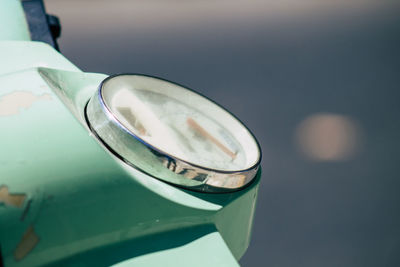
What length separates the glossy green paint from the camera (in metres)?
0.35

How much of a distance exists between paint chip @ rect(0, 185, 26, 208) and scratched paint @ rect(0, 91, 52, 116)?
0.08 metres

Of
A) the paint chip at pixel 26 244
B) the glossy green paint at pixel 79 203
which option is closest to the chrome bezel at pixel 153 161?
the glossy green paint at pixel 79 203

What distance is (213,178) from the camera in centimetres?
44

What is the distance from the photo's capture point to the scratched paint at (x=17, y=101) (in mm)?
404

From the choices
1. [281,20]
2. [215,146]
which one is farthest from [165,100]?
[281,20]

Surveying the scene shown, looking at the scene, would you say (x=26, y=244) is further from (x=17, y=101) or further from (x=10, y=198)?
(x=17, y=101)

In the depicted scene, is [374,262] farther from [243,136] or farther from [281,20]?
[281,20]

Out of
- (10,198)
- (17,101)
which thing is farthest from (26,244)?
(17,101)

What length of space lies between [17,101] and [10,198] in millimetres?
104

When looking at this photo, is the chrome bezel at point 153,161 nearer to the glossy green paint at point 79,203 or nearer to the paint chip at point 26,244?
the glossy green paint at point 79,203

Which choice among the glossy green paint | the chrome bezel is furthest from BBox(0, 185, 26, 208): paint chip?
the chrome bezel

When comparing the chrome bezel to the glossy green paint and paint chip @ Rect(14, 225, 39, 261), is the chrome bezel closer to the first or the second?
the glossy green paint

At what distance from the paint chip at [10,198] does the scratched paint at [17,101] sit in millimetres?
79

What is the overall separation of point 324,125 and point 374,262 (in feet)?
1.04
